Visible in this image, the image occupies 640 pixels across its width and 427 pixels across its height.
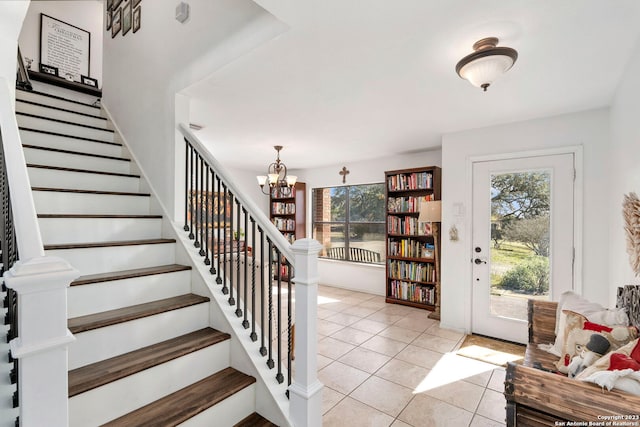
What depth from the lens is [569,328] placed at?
183cm

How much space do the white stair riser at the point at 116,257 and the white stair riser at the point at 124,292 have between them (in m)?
0.26

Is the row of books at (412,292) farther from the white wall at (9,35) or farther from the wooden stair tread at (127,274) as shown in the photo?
the white wall at (9,35)

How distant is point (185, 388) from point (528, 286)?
336cm

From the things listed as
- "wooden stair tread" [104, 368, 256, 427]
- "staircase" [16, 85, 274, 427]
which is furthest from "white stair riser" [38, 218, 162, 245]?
"wooden stair tread" [104, 368, 256, 427]

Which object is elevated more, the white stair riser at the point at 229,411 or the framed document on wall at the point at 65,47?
the framed document on wall at the point at 65,47

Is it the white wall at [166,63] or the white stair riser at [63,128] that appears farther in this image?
the white stair riser at [63,128]

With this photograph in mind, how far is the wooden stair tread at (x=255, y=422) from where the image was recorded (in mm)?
1632

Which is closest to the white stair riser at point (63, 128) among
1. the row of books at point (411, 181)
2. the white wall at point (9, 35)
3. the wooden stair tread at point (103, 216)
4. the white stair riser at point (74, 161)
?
the white stair riser at point (74, 161)

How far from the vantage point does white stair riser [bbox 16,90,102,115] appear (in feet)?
10.4

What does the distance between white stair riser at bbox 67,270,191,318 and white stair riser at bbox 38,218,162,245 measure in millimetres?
561

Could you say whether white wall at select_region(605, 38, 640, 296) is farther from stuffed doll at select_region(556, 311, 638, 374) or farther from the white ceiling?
stuffed doll at select_region(556, 311, 638, 374)

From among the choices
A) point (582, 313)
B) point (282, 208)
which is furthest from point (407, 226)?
point (582, 313)

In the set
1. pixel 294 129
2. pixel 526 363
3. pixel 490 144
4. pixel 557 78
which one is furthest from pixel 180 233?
pixel 490 144

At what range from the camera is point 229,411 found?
1.61m
